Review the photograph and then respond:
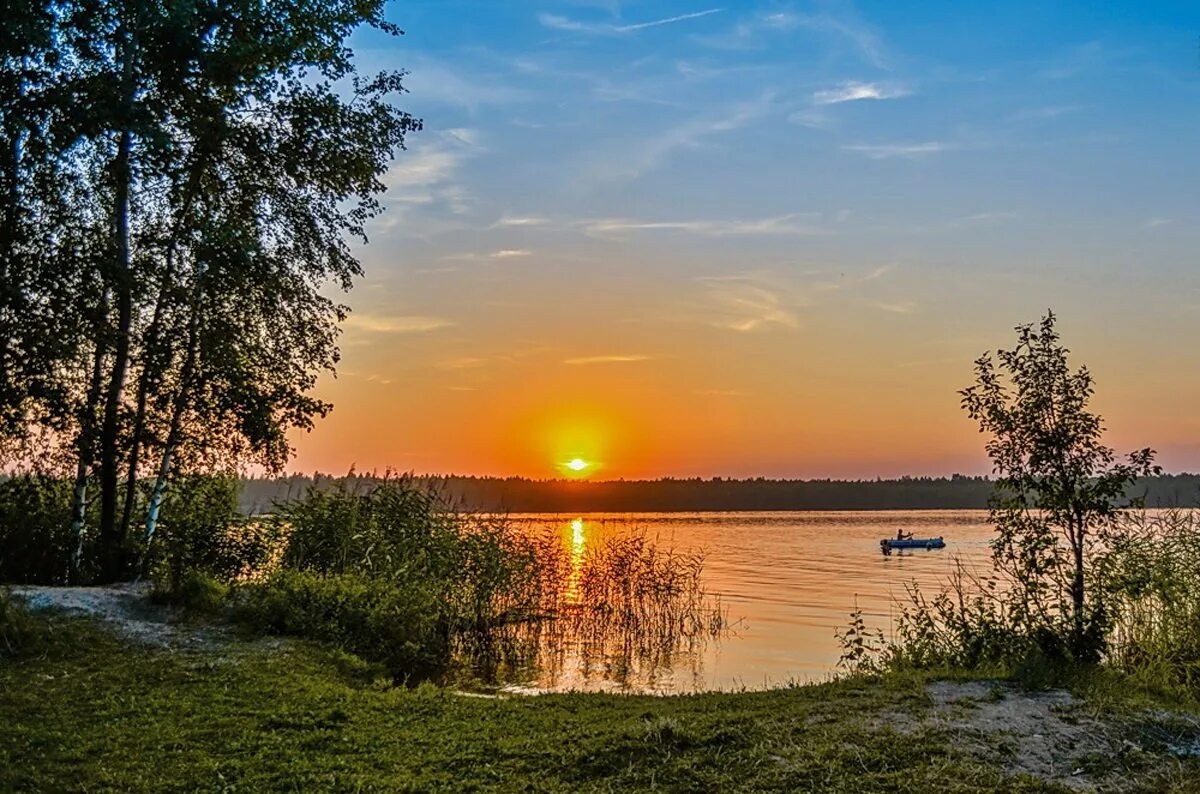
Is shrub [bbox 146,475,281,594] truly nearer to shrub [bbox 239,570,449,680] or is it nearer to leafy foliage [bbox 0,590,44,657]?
shrub [bbox 239,570,449,680]

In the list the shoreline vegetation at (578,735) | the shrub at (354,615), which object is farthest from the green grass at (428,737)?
the shrub at (354,615)

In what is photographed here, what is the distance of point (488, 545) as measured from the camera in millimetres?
17844

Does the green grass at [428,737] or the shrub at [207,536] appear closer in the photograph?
the green grass at [428,737]

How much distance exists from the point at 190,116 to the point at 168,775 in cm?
1207

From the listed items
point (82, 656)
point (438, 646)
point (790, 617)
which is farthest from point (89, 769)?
point (790, 617)

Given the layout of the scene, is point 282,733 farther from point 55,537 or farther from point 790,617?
point 790,617

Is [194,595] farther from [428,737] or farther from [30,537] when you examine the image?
[428,737]

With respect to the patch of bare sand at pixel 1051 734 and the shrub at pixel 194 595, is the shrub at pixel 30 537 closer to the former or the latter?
the shrub at pixel 194 595

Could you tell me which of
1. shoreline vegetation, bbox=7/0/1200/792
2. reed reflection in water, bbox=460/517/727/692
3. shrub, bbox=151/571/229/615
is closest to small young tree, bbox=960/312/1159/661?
shoreline vegetation, bbox=7/0/1200/792

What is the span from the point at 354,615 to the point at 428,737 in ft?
20.1

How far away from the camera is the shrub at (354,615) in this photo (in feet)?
44.4

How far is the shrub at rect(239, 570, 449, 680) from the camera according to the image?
13547 millimetres

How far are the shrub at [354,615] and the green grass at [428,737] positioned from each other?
238 centimetres

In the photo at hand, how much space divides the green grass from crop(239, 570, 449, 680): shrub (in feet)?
7.80
